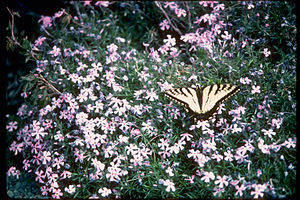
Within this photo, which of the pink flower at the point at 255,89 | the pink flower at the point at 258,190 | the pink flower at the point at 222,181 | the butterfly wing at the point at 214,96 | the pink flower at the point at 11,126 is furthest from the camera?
the pink flower at the point at 11,126

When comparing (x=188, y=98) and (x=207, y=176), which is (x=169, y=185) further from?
(x=188, y=98)

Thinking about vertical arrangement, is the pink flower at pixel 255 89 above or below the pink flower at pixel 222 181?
above

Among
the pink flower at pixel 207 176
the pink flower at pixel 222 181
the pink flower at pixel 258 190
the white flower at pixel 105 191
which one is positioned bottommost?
the pink flower at pixel 258 190

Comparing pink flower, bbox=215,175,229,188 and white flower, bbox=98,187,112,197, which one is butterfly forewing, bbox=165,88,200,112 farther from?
white flower, bbox=98,187,112,197

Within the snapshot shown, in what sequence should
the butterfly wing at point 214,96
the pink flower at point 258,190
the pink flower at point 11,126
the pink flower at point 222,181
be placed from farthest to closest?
the pink flower at point 11,126 → the butterfly wing at point 214,96 → the pink flower at point 222,181 → the pink flower at point 258,190

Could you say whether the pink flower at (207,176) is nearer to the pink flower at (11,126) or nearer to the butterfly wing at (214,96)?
the butterfly wing at (214,96)

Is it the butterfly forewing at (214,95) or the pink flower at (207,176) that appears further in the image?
the butterfly forewing at (214,95)

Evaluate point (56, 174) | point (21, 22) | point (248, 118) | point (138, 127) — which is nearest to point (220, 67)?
point (248, 118)

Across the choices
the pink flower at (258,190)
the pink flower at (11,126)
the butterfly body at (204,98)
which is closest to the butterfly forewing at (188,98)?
the butterfly body at (204,98)
